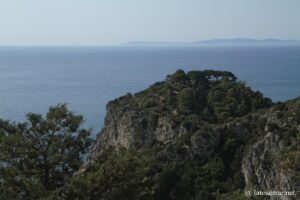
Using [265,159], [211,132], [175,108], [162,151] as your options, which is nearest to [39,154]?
[265,159]

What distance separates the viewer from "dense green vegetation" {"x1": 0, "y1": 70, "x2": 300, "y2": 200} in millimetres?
16594

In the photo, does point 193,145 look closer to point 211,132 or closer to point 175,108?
point 211,132

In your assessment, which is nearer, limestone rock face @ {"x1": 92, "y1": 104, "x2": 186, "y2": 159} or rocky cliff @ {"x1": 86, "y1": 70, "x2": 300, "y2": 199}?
rocky cliff @ {"x1": 86, "y1": 70, "x2": 300, "y2": 199}

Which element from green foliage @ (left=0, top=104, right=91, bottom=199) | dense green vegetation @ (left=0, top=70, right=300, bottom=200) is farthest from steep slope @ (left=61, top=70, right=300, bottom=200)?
green foliage @ (left=0, top=104, right=91, bottom=199)

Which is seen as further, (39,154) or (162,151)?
(162,151)

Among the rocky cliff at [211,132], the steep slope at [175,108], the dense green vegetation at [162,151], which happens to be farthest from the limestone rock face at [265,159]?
the steep slope at [175,108]

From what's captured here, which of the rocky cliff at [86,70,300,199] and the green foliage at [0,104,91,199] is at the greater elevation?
the green foliage at [0,104,91,199]

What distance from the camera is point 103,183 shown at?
16.5 metres

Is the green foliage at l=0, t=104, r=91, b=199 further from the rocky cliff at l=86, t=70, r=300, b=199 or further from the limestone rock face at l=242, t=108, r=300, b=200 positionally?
the limestone rock face at l=242, t=108, r=300, b=200

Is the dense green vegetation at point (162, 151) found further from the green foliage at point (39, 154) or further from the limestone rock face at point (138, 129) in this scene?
Answer: the limestone rock face at point (138, 129)

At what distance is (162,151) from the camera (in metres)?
40.3

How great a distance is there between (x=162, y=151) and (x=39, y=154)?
2388cm

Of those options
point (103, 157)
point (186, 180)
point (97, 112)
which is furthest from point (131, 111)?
point (97, 112)

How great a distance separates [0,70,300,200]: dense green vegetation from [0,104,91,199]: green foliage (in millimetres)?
35
